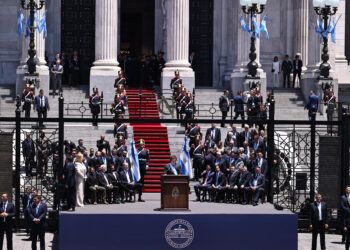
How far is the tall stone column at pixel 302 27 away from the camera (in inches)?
2215

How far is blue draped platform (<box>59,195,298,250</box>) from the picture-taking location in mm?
28562

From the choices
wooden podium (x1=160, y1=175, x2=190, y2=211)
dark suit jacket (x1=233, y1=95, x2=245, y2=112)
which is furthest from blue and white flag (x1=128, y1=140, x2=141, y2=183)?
dark suit jacket (x1=233, y1=95, x2=245, y2=112)

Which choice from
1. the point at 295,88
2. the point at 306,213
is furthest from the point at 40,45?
the point at 306,213

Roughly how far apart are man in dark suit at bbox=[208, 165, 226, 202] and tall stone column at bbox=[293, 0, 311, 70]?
2373cm

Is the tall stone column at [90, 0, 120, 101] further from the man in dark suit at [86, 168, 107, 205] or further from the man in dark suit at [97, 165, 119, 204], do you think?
the man in dark suit at [86, 168, 107, 205]

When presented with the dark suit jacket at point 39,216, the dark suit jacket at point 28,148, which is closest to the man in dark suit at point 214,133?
the dark suit jacket at point 28,148

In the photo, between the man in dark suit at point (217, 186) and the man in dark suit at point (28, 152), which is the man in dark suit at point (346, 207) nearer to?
the man in dark suit at point (217, 186)

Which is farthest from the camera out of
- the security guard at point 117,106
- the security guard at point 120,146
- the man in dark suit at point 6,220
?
the security guard at point 117,106

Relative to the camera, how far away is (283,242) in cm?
2902

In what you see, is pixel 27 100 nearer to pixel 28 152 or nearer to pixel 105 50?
pixel 105 50

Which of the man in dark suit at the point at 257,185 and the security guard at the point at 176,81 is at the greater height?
the security guard at the point at 176,81

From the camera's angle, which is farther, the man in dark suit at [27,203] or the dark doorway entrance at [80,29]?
the dark doorway entrance at [80,29]

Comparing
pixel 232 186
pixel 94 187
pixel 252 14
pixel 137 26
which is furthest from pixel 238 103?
pixel 137 26

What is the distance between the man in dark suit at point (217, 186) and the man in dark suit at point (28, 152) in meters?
5.86
